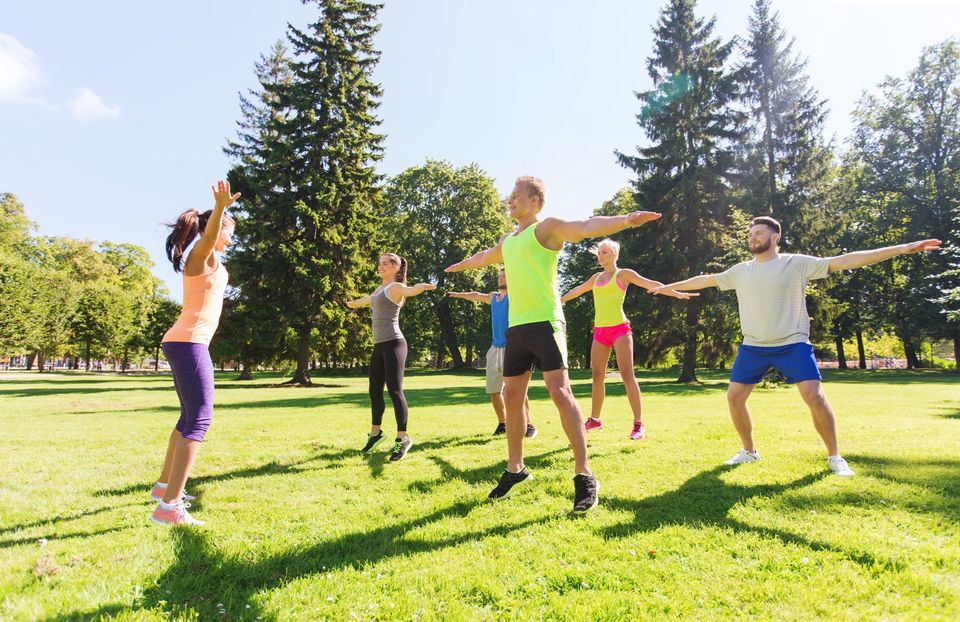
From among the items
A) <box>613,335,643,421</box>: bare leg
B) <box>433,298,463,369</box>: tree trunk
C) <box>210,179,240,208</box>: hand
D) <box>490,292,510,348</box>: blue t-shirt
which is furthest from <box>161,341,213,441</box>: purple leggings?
<box>433,298,463,369</box>: tree trunk

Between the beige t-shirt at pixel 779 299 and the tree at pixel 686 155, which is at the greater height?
the tree at pixel 686 155

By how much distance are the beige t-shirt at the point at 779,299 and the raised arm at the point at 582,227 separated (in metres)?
2.06

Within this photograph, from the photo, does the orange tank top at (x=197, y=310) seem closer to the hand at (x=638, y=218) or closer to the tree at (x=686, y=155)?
the hand at (x=638, y=218)

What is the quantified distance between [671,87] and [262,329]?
77.7ft

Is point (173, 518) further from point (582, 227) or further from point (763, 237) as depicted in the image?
point (763, 237)

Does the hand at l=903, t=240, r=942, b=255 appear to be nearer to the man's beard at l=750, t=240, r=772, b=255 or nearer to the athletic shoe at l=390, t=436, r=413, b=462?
the man's beard at l=750, t=240, r=772, b=255

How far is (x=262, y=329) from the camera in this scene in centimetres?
2466

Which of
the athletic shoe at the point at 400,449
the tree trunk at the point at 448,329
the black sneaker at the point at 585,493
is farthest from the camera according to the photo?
the tree trunk at the point at 448,329

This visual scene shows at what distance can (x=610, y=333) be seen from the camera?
6.94 metres

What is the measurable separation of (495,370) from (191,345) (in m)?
4.80

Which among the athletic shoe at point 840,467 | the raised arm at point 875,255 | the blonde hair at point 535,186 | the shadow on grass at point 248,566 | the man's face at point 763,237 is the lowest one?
the shadow on grass at point 248,566

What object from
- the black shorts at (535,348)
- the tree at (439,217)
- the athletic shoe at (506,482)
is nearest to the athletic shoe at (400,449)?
the athletic shoe at (506,482)

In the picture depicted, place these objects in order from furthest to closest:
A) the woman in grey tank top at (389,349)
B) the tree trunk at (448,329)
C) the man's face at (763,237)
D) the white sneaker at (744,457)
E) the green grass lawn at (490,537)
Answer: the tree trunk at (448,329), the woman in grey tank top at (389,349), the white sneaker at (744,457), the man's face at (763,237), the green grass lawn at (490,537)

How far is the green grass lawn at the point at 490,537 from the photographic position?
2.48 metres
